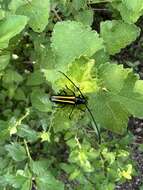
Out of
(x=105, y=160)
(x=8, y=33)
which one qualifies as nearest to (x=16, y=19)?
(x=8, y=33)

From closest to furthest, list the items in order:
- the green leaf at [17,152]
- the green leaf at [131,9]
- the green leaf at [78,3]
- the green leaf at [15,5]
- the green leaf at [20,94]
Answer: the green leaf at [131,9] → the green leaf at [15,5] → the green leaf at [78,3] → the green leaf at [17,152] → the green leaf at [20,94]

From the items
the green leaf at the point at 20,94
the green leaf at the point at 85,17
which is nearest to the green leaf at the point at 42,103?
the green leaf at the point at 85,17

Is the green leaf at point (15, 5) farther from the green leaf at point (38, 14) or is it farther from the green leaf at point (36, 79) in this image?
the green leaf at point (36, 79)

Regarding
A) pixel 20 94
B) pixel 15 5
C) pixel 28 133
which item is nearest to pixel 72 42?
pixel 15 5

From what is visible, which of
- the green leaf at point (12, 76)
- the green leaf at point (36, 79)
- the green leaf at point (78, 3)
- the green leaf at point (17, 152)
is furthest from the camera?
the green leaf at point (12, 76)

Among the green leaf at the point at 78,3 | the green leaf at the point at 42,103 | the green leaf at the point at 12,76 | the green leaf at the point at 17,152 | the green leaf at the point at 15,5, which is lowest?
the green leaf at the point at 12,76

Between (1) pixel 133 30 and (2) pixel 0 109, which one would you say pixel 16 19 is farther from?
(2) pixel 0 109

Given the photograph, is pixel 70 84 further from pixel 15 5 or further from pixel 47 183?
pixel 47 183
